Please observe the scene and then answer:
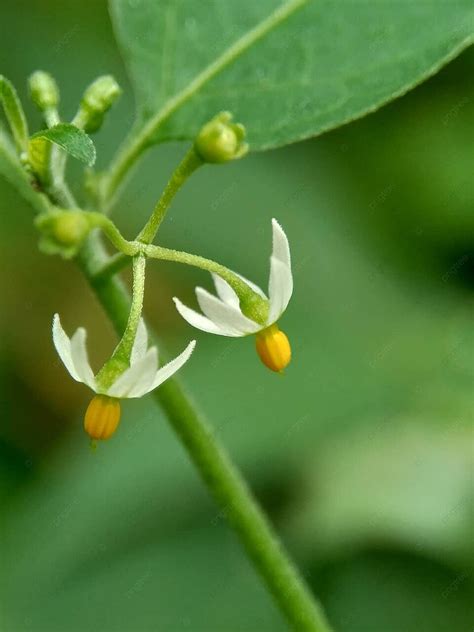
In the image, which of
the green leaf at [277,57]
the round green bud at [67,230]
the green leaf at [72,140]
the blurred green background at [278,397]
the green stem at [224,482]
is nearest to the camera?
the round green bud at [67,230]

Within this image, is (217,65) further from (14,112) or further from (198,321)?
(198,321)

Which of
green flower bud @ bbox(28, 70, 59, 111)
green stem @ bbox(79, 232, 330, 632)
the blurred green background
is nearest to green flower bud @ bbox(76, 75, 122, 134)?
green flower bud @ bbox(28, 70, 59, 111)

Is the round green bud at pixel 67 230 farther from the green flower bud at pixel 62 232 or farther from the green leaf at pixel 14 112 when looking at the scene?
the green leaf at pixel 14 112

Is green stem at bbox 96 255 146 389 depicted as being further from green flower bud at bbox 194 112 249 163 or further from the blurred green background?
the blurred green background

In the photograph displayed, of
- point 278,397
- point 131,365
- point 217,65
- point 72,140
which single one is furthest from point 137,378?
point 278,397

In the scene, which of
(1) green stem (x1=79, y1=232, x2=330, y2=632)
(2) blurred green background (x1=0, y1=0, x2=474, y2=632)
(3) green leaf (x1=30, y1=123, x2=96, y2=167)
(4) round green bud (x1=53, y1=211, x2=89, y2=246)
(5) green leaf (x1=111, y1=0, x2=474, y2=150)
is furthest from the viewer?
(2) blurred green background (x1=0, y1=0, x2=474, y2=632)

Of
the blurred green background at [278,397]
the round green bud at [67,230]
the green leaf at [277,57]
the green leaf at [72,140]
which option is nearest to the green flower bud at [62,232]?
the round green bud at [67,230]

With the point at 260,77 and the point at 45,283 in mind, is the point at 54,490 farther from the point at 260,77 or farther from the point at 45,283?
Answer: the point at 260,77
